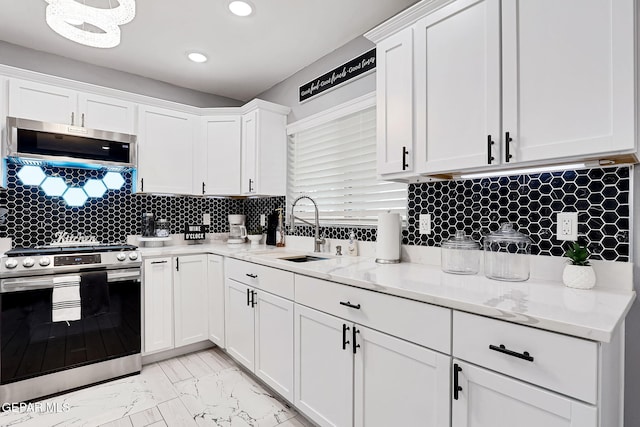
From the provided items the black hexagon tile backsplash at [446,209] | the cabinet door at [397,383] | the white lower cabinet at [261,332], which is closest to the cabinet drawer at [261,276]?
the white lower cabinet at [261,332]

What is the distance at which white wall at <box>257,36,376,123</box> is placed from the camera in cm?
250

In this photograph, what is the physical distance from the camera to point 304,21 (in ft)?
7.73

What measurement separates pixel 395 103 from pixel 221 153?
2.09 meters

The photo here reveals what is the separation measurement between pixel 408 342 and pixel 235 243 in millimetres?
2431

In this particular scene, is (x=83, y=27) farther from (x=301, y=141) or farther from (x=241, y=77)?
(x=301, y=141)

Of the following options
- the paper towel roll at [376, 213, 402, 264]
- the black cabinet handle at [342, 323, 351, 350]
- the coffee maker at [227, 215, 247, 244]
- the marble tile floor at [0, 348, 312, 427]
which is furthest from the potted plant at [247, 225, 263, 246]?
the black cabinet handle at [342, 323, 351, 350]

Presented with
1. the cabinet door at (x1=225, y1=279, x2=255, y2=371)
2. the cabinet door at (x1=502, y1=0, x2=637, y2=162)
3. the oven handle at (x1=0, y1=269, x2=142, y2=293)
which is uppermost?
the cabinet door at (x1=502, y1=0, x2=637, y2=162)

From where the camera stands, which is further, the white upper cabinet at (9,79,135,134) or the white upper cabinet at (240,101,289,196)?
the white upper cabinet at (240,101,289,196)

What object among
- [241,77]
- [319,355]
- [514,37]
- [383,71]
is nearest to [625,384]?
[319,355]

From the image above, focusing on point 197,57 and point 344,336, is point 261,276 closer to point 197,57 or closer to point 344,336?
point 344,336

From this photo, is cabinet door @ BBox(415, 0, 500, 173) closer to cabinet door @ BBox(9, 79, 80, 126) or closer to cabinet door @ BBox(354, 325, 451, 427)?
cabinet door @ BBox(354, 325, 451, 427)

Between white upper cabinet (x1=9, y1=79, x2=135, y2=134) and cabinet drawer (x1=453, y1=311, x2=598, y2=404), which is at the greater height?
white upper cabinet (x1=9, y1=79, x2=135, y2=134)

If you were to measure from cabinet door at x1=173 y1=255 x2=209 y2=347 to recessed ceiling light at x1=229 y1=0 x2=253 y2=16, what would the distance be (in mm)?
1982

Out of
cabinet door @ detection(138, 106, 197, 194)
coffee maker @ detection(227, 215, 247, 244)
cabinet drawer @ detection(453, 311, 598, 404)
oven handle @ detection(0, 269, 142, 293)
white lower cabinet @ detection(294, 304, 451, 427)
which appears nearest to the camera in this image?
cabinet drawer @ detection(453, 311, 598, 404)
